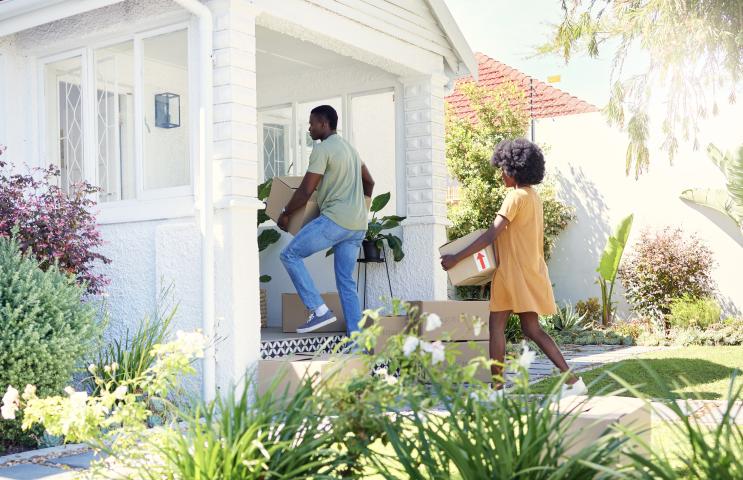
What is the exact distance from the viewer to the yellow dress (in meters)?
6.39

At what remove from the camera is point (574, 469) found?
10.0 feet

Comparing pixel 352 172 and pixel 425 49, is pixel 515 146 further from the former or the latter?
pixel 425 49

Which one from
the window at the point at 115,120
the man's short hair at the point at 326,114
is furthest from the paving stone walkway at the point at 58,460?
the man's short hair at the point at 326,114

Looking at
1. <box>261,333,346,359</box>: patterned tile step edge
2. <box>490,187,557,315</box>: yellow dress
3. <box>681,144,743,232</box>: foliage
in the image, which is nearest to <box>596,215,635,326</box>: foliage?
<box>681,144,743,232</box>: foliage

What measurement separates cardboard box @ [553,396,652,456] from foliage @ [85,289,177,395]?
3.35 meters

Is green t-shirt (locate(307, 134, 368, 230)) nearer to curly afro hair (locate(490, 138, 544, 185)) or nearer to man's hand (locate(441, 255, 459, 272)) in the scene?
man's hand (locate(441, 255, 459, 272))

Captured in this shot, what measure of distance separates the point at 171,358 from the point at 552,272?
11.6 m

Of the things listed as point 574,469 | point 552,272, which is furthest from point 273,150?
point 574,469

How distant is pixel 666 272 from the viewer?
1316 centimetres

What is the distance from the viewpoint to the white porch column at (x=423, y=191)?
8969 mm

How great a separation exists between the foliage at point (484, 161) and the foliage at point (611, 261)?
107 centimetres

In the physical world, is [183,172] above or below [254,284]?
above

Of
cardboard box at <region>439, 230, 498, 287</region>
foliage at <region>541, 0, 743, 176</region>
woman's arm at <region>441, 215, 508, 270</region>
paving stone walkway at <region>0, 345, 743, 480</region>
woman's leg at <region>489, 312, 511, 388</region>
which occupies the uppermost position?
foliage at <region>541, 0, 743, 176</region>

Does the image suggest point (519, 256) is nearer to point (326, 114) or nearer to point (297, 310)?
point (326, 114)
